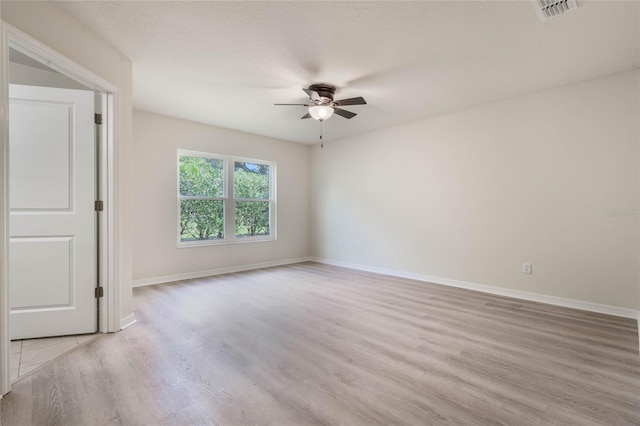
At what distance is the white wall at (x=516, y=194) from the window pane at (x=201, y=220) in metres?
2.54

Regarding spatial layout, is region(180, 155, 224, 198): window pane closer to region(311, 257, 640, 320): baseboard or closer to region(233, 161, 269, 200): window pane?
region(233, 161, 269, 200): window pane

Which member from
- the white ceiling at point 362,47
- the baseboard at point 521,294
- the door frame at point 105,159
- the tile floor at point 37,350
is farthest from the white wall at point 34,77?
the baseboard at point 521,294

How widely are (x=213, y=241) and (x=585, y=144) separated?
534 centimetres

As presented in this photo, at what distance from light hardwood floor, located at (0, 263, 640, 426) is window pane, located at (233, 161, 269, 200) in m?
2.62

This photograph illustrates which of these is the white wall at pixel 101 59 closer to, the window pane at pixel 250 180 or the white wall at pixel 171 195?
the white wall at pixel 171 195

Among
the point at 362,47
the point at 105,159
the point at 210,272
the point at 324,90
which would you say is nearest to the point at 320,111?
the point at 324,90

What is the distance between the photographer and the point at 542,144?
367cm

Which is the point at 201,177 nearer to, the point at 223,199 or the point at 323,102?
the point at 223,199

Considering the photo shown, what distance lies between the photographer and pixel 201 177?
5168 millimetres

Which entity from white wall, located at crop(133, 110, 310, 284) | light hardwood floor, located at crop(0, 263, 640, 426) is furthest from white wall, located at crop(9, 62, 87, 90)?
light hardwood floor, located at crop(0, 263, 640, 426)

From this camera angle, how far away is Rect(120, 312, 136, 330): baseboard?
280 centimetres

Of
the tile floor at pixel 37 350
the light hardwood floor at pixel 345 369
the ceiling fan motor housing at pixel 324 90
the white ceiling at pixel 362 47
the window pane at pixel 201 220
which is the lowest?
the light hardwood floor at pixel 345 369

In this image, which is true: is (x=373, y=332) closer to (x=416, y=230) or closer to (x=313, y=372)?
(x=313, y=372)

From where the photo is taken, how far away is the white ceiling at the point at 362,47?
7.28 feet
